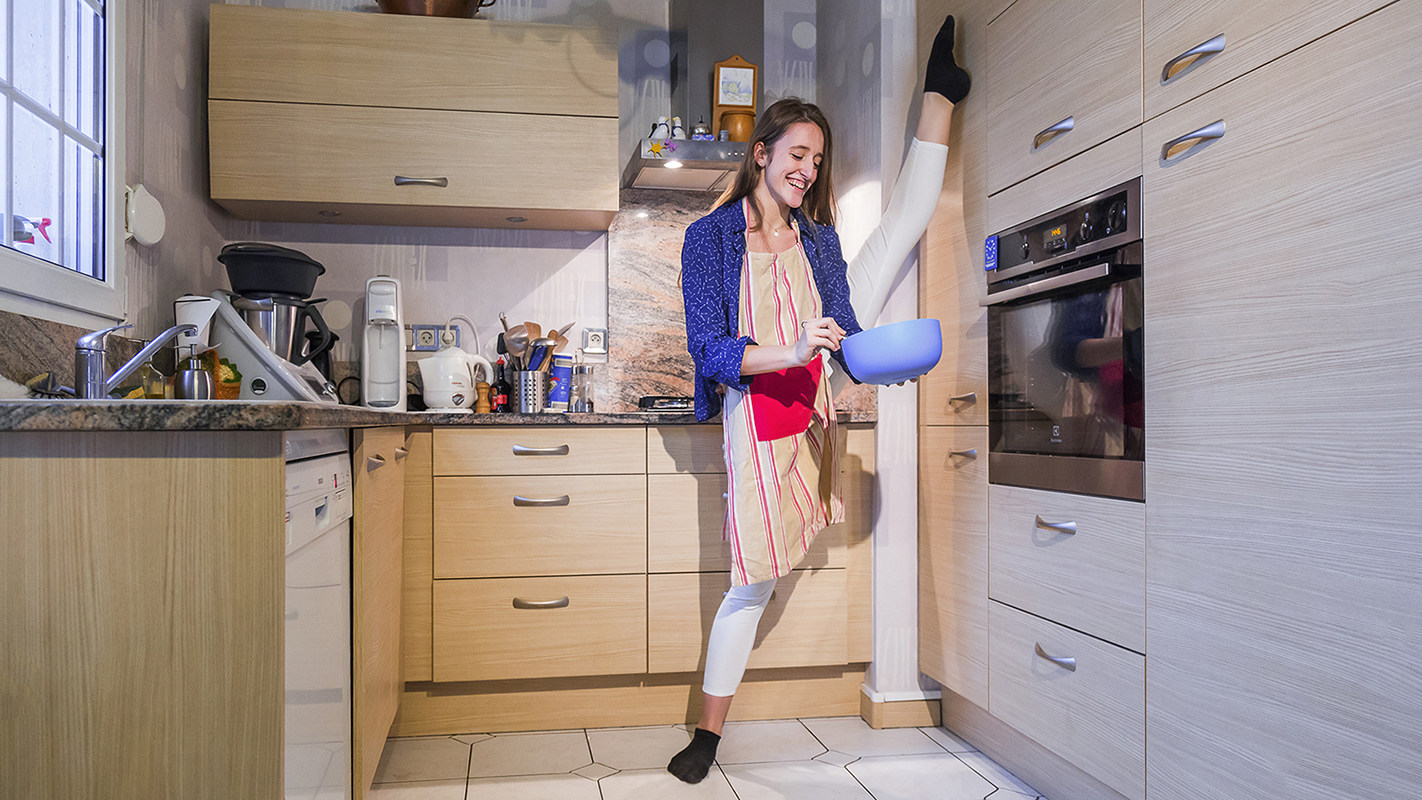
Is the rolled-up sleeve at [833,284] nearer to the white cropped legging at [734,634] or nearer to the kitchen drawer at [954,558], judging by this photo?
the kitchen drawer at [954,558]

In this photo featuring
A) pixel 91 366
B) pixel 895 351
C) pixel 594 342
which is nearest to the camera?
pixel 91 366

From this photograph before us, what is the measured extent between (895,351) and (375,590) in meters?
1.11

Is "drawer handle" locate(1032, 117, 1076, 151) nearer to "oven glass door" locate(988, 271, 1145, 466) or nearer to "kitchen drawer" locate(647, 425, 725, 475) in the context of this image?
→ "oven glass door" locate(988, 271, 1145, 466)

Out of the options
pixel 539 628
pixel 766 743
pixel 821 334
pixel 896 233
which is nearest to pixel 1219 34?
pixel 821 334

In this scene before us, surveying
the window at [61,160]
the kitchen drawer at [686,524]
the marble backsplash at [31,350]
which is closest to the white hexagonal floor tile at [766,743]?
the kitchen drawer at [686,524]

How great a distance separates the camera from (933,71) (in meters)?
2.31

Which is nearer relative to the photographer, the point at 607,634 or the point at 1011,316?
the point at 1011,316

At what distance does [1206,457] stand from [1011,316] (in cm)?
68

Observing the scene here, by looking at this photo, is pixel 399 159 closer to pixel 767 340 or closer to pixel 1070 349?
pixel 767 340

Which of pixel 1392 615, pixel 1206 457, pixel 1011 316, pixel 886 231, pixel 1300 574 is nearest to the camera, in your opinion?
pixel 1392 615

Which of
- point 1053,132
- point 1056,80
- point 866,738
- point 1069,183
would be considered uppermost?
point 1056,80

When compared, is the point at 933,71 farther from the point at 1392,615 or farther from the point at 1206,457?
the point at 1392,615

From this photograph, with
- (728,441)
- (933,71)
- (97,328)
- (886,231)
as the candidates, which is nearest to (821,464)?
(728,441)

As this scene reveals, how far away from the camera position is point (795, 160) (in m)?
2.11
